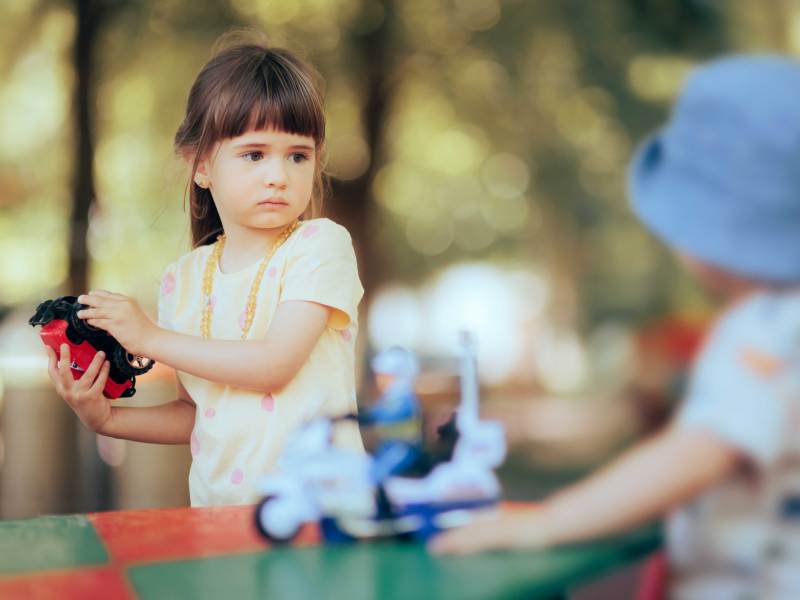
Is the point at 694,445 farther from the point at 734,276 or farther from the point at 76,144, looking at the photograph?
the point at 76,144

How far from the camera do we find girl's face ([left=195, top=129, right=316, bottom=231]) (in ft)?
6.15

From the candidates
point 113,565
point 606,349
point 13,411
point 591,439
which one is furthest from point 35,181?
point 113,565

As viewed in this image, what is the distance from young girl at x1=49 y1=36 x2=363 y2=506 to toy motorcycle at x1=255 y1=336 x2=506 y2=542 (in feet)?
1.15

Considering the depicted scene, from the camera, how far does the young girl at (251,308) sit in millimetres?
1795

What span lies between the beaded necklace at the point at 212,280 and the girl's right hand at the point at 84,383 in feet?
0.62

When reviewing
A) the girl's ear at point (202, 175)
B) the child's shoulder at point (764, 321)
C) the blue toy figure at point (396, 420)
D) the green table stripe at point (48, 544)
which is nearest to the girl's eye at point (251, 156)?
the girl's ear at point (202, 175)

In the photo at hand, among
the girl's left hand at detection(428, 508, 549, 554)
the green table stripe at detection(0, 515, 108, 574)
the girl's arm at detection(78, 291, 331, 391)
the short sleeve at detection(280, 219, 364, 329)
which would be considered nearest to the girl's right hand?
the girl's arm at detection(78, 291, 331, 391)

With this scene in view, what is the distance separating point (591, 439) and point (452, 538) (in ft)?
24.4

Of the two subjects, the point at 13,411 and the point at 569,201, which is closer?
the point at 13,411

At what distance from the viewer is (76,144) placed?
253 inches

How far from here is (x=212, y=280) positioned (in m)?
2.03

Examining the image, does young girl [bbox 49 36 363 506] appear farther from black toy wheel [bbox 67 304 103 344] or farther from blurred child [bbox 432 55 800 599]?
blurred child [bbox 432 55 800 599]

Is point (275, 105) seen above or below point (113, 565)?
above

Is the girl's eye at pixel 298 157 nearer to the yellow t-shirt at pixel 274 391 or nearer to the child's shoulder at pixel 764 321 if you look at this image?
the yellow t-shirt at pixel 274 391
